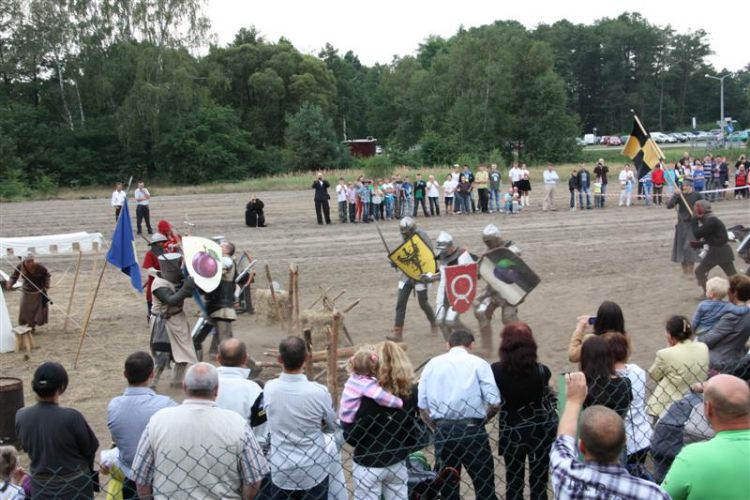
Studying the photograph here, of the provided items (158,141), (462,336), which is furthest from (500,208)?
→ (158,141)

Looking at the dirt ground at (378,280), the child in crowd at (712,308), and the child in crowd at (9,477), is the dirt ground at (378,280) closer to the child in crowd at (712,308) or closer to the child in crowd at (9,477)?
the child in crowd at (712,308)

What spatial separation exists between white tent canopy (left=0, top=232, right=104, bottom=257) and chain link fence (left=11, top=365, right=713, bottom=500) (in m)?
8.66

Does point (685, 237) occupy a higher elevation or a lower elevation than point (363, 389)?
lower

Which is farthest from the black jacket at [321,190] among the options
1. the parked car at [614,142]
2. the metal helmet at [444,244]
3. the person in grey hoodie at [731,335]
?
the parked car at [614,142]

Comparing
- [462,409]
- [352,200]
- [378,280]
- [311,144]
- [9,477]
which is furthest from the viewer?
[311,144]

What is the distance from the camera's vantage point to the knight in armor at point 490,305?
10266 mm

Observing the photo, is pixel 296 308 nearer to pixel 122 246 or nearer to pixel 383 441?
pixel 122 246

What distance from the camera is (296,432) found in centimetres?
470

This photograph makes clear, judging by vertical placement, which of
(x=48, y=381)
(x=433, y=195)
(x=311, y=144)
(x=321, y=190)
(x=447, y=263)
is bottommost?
(x=447, y=263)

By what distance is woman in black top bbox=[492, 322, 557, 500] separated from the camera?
5.27m

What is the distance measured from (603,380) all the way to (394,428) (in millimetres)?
1357

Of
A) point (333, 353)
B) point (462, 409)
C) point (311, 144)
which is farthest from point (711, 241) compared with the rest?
point (311, 144)

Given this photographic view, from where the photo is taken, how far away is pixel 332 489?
4902mm

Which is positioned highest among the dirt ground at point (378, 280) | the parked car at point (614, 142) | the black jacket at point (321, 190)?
the parked car at point (614, 142)
